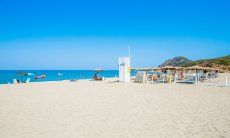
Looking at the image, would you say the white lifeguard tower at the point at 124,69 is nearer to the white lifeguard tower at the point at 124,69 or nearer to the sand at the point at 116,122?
the white lifeguard tower at the point at 124,69

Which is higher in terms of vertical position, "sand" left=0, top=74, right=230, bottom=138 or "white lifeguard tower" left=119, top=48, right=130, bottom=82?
"white lifeguard tower" left=119, top=48, right=130, bottom=82

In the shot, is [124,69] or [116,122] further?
[124,69]

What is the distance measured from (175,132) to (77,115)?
2.92 meters

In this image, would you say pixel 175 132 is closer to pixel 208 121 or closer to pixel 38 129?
pixel 208 121

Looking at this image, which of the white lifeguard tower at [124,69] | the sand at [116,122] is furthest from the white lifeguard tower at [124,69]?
the sand at [116,122]

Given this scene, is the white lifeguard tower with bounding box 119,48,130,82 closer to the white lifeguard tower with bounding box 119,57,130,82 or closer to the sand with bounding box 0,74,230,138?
the white lifeguard tower with bounding box 119,57,130,82

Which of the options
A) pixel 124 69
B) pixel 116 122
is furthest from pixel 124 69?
pixel 116 122

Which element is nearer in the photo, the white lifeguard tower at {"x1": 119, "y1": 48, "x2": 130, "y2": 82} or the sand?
the sand

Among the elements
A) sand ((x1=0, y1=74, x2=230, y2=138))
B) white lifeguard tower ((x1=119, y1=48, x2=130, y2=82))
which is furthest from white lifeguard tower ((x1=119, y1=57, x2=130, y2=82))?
sand ((x1=0, y1=74, x2=230, y2=138))

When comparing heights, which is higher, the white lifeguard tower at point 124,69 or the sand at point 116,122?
the white lifeguard tower at point 124,69

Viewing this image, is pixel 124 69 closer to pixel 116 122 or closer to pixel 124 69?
pixel 124 69

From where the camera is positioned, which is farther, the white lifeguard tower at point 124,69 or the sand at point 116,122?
the white lifeguard tower at point 124,69

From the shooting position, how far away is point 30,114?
7.21 meters

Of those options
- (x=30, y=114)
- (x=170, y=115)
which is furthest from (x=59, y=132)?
(x=170, y=115)
